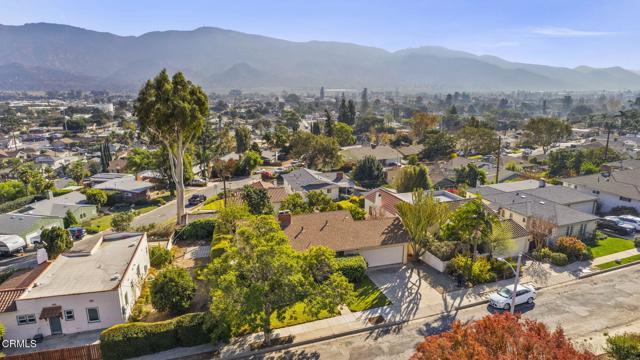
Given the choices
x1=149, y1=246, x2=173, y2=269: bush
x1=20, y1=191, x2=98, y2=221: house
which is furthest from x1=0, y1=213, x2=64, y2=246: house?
x1=149, y1=246, x2=173, y2=269: bush

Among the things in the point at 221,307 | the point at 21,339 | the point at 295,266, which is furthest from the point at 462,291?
the point at 21,339

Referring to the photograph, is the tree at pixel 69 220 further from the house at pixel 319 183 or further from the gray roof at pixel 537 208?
the gray roof at pixel 537 208

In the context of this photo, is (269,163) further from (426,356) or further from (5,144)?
(5,144)

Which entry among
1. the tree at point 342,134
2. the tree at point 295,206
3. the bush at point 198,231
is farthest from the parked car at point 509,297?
the tree at point 342,134

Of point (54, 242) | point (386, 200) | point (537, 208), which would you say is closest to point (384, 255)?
point (386, 200)

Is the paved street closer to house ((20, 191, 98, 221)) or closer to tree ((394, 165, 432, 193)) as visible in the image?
tree ((394, 165, 432, 193))

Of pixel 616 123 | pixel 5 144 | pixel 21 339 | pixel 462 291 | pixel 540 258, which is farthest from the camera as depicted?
pixel 616 123

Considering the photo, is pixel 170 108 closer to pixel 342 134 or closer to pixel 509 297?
pixel 509 297
